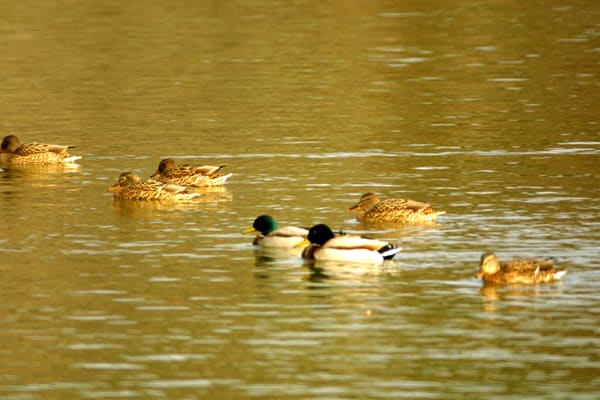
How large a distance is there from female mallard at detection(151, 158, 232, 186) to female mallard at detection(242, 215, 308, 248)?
234 inches

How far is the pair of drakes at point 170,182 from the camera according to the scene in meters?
29.4

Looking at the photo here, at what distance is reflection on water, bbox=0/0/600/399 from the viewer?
17.4 metres

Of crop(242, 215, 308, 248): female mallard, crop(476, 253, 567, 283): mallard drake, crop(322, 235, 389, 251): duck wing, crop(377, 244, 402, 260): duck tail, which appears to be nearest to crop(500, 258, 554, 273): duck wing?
crop(476, 253, 567, 283): mallard drake

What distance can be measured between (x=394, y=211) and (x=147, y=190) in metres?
5.19

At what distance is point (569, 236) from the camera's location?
2427cm

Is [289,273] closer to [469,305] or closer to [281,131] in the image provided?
[469,305]

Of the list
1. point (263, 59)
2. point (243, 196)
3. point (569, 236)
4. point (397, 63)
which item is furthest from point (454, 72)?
point (569, 236)

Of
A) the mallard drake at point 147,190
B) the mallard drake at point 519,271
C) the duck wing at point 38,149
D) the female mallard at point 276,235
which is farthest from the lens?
the duck wing at point 38,149

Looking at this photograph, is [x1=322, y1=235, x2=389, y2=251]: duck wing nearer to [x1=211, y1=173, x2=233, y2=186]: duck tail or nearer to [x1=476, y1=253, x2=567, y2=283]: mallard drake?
[x1=476, y1=253, x2=567, y2=283]: mallard drake

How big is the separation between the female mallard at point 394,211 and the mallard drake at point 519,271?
521 centimetres

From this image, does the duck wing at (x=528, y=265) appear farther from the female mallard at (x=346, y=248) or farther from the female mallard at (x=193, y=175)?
the female mallard at (x=193, y=175)

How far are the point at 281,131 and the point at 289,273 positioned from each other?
15.8 meters

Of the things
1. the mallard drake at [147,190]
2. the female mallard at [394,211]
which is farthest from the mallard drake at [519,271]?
the mallard drake at [147,190]

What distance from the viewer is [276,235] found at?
2431cm
